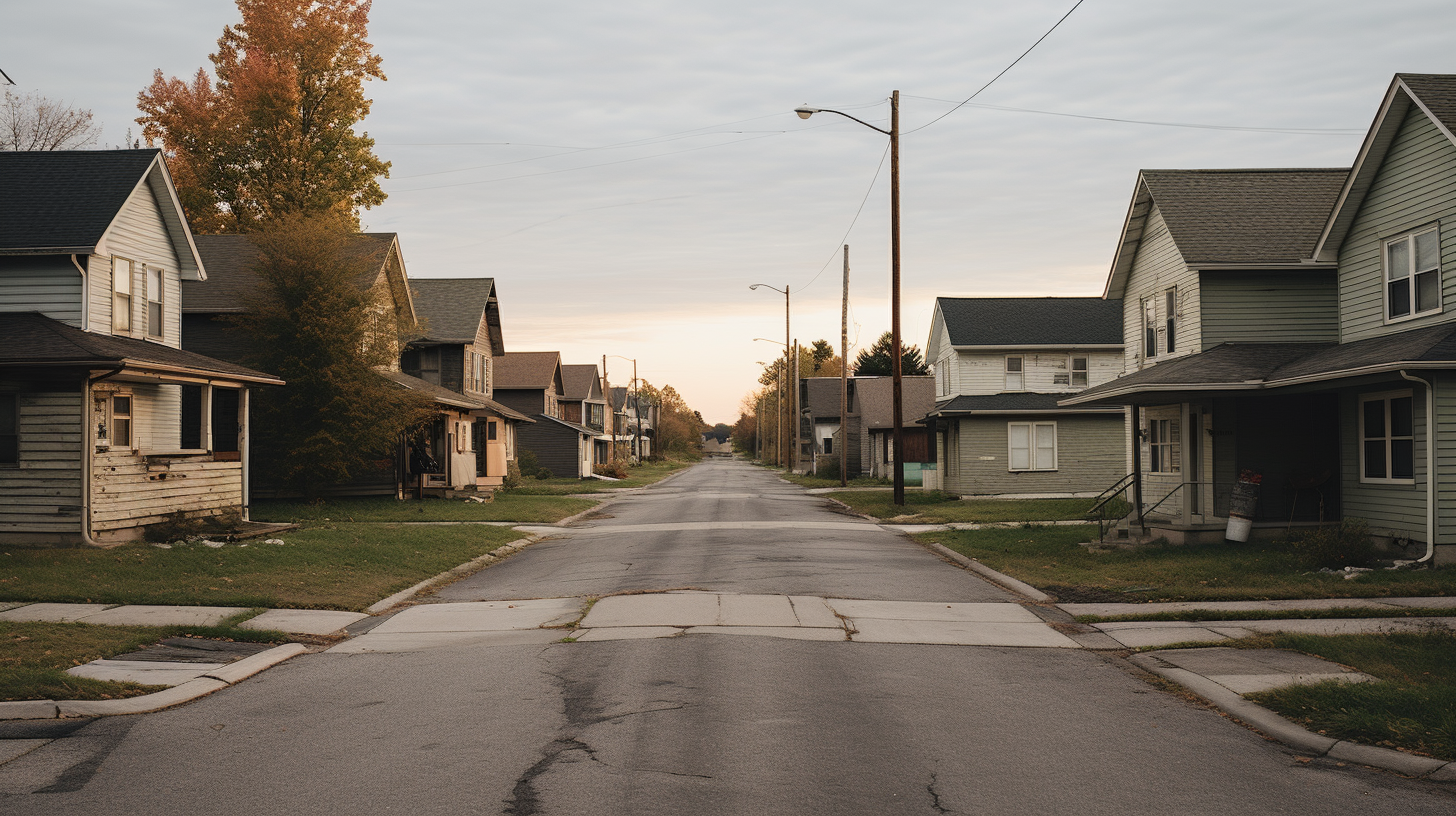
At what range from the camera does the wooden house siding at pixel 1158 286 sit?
73.6ft

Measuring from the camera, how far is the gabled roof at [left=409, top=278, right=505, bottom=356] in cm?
4138

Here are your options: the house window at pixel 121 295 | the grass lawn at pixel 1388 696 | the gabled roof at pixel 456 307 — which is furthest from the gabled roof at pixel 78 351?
the gabled roof at pixel 456 307

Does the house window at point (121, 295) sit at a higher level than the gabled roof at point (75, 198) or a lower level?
lower

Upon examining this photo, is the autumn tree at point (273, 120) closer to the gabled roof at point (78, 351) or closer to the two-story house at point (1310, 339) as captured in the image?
the gabled roof at point (78, 351)

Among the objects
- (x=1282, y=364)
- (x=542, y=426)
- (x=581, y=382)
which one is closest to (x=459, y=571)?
(x=1282, y=364)

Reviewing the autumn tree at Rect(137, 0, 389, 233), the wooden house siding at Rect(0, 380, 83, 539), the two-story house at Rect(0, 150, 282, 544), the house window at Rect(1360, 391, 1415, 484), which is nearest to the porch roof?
the house window at Rect(1360, 391, 1415, 484)

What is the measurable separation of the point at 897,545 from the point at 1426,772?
15616 mm

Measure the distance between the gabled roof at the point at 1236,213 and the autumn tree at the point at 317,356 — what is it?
65.3 ft

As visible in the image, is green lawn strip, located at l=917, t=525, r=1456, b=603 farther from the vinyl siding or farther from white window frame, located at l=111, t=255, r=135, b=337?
white window frame, located at l=111, t=255, r=135, b=337

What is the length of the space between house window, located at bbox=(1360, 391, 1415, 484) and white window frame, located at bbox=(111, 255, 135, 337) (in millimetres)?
23870

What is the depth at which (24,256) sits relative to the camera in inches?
792

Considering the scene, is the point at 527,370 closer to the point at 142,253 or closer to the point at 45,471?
the point at 142,253

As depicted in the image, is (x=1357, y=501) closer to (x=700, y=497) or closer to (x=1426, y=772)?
(x=1426, y=772)

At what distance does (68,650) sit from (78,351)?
9.79 metres
